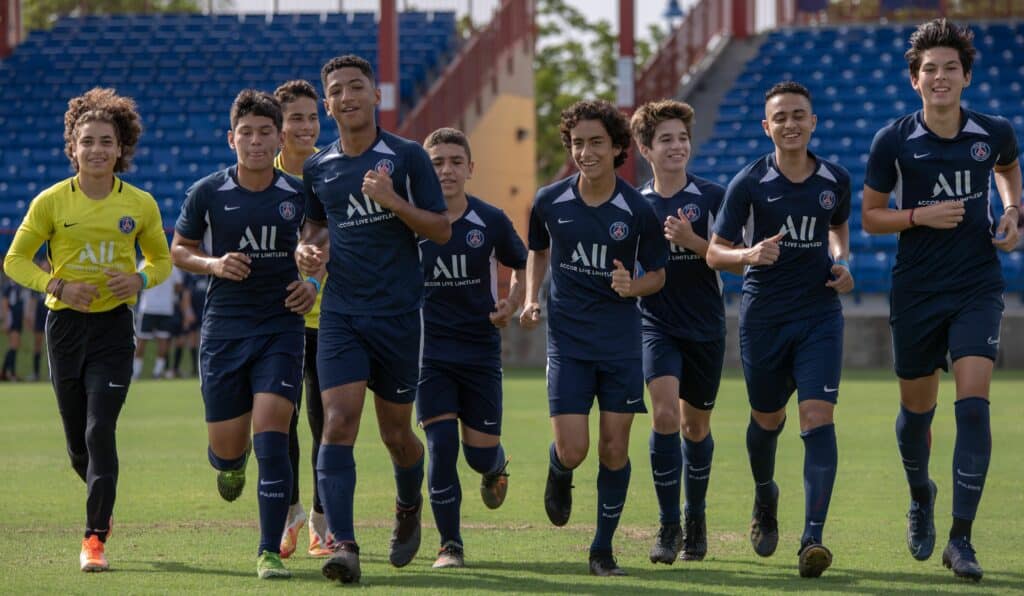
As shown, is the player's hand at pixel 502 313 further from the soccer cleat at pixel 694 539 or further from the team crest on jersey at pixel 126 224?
the team crest on jersey at pixel 126 224

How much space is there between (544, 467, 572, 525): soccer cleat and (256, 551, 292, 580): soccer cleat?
1.52 meters

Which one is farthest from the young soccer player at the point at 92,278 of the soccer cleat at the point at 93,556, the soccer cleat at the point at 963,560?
the soccer cleat at the point at 963,560

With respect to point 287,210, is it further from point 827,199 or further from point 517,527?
point 827,199

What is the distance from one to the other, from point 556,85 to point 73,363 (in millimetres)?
51526

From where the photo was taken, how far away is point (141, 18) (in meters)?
36.4

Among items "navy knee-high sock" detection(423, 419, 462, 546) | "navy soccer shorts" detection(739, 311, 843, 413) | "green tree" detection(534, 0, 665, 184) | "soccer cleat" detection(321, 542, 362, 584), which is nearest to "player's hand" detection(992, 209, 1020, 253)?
"navy soccer shorts" detection(739, 311, 843, 413)

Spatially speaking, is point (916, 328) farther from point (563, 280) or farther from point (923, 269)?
point (563, 280)

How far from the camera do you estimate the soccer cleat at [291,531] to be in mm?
8543

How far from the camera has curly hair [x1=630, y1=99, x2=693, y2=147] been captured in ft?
29.0

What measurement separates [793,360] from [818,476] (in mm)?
637

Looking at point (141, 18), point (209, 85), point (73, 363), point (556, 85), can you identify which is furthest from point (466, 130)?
point (556, 85)

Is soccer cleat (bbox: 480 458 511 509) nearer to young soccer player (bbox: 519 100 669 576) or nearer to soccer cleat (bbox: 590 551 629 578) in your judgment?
young soccer player (bbox: 519 100 669 576)

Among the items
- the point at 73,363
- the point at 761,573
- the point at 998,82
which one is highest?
the point at 998,82

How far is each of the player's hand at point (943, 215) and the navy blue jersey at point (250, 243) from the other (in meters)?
3.03
